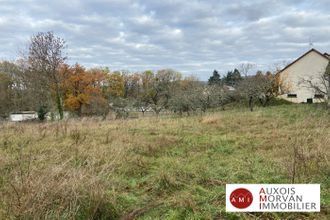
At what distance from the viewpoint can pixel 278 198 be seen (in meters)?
3.50

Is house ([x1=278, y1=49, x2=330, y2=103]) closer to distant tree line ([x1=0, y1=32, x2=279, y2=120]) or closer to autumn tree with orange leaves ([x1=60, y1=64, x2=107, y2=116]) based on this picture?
distant tree line ([x1=0, y1=32, x2=279, y2=120])

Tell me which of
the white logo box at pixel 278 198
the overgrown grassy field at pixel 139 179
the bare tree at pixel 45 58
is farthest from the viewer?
the bare tree at pixel 45 58

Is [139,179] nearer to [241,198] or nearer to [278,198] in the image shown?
[241,198]

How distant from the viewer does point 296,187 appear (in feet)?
11.3

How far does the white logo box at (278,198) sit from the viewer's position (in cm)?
342

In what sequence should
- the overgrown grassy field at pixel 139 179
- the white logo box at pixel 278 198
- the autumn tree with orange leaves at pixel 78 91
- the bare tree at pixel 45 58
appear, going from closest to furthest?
1. the white logo box at pixel 278 198
2. the overgrown grassy field at pixel 139 179
3. the bare tree at pixel 45 58
4. the autumn tree with orange leaves at pixel 78 91

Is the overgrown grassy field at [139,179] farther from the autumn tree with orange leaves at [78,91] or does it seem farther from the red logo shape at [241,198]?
the autumn tree with orange leaves at [78,91]

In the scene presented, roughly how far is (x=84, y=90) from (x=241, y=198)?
4599 cm

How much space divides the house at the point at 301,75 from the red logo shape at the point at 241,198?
35.5m

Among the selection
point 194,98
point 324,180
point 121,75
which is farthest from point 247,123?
point 121,75

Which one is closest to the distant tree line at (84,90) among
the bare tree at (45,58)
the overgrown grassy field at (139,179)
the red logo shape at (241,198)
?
the bare tree at (45,58)

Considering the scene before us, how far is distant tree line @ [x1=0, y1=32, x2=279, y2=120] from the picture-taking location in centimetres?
2948

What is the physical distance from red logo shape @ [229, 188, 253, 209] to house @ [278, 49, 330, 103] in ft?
117

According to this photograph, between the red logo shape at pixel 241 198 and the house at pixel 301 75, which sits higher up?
the house at pixel 301 75
